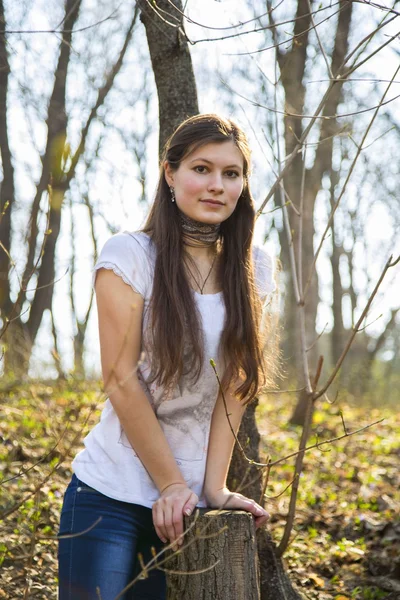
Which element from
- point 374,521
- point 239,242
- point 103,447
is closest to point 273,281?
point 239,242

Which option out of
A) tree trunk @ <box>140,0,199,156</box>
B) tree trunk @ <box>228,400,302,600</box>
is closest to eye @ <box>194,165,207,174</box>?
tree trunk @ <box>140,0,199,156</box>

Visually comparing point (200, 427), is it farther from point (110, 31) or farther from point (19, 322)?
point (110, 31)

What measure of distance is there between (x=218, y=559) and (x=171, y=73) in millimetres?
2327

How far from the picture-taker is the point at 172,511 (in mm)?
2166

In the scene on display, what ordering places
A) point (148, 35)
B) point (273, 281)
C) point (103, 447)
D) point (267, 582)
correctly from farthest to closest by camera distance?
1. point (148, 35)
2. point (267, 582)
3. point (273, 281)
4. point (103, 447)

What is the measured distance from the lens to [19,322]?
9531 millimetres

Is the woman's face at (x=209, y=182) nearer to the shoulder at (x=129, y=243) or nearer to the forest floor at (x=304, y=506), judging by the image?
the shoulder at (x=129, y=243)

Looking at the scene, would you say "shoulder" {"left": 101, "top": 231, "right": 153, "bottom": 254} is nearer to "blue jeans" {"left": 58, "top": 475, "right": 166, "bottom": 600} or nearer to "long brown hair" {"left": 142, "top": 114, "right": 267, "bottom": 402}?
"long brown hair" {"left": 142, "top": 114, "right": 267, "bottom": 402}

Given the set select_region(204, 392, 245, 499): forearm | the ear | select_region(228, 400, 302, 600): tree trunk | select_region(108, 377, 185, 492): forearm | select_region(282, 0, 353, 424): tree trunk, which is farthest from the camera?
select_region(282, 0, 353, 424): tree trunk

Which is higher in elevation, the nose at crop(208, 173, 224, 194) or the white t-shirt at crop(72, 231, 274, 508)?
the nose at crop(208, 173, 224, 194)

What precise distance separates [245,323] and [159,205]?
556mm

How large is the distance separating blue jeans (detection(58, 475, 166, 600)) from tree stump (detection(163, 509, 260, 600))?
16cm

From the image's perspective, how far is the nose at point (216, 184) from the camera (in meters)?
2.45

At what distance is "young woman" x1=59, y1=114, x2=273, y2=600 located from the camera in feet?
7.24
